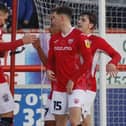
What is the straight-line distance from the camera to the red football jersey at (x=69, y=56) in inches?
288

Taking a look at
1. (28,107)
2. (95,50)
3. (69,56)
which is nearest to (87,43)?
(69,56)

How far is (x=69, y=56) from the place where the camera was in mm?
7441

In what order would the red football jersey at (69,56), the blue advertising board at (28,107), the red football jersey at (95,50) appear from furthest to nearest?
the blue advertising board at (28,107) < the red football jersey at (95,50) < the red football jersey at (69,56)

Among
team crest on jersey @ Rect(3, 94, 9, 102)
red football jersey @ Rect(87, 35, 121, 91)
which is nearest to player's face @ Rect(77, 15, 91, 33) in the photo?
red football jersey @ Rect(87, 35, 121, 91)

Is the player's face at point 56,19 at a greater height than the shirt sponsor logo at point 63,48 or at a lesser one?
greater

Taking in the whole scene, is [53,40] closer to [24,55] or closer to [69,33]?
[69,33]

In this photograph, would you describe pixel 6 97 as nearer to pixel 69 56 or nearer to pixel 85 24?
pixel 69 56

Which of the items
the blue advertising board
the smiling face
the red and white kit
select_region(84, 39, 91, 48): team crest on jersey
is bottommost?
the blue advertising board

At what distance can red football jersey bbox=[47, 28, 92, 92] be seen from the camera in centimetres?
732

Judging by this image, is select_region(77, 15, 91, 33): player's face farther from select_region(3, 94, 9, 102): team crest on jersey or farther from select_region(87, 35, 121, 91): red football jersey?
select_region(3, 94, 9, 102): team crest on jersey

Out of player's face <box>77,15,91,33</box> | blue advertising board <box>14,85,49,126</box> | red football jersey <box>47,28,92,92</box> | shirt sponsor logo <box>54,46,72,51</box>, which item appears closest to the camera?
red football jersey <box>47,28,92,92</box>

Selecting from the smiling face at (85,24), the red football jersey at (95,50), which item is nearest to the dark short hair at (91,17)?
the smiling face at (85,24)

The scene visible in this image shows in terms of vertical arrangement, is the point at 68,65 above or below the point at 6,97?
above

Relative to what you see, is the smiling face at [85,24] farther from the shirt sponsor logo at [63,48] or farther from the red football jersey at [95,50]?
the shirt sponsor logo at [63,48]
